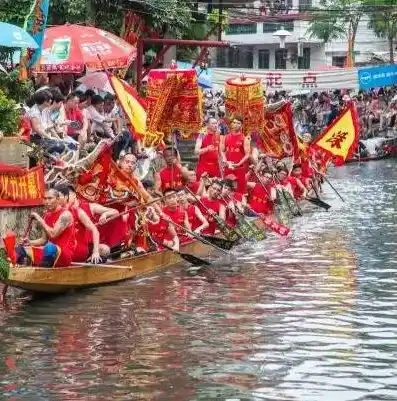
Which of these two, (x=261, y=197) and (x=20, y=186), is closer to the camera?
(x=20, y=186)

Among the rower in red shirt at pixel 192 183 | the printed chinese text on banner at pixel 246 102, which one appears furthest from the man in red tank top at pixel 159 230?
the printed chinese text on banner at pixel 246 102

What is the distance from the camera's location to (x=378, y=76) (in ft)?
122

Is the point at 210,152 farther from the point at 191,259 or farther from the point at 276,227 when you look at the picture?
the point at 191,259

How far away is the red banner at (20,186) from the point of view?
14016 mm

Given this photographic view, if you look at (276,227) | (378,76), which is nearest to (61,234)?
(276,227)

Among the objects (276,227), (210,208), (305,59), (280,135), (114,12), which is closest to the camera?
(210,208)

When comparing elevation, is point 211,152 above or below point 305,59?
below

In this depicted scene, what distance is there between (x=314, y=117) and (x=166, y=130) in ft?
92.5

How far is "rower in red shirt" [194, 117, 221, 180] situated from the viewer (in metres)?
19.1

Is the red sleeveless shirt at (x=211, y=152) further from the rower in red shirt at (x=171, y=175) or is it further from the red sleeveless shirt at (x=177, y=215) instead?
the red sleeveless shirt at (x=177, y=215)

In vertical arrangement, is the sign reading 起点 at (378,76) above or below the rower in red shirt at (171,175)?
above

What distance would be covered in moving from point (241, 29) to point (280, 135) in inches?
1939

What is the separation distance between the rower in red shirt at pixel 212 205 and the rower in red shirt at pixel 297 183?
5.76 metres

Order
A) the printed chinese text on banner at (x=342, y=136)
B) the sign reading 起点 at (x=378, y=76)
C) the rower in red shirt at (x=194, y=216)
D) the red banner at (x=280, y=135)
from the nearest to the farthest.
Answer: the rower in red shirt at (x=194, y=216) → the red banner at (x=280, y=135) → the printed chinese text on banner at (x=342, y=136) → the sign reading 起点 at (x=378, y=76)
